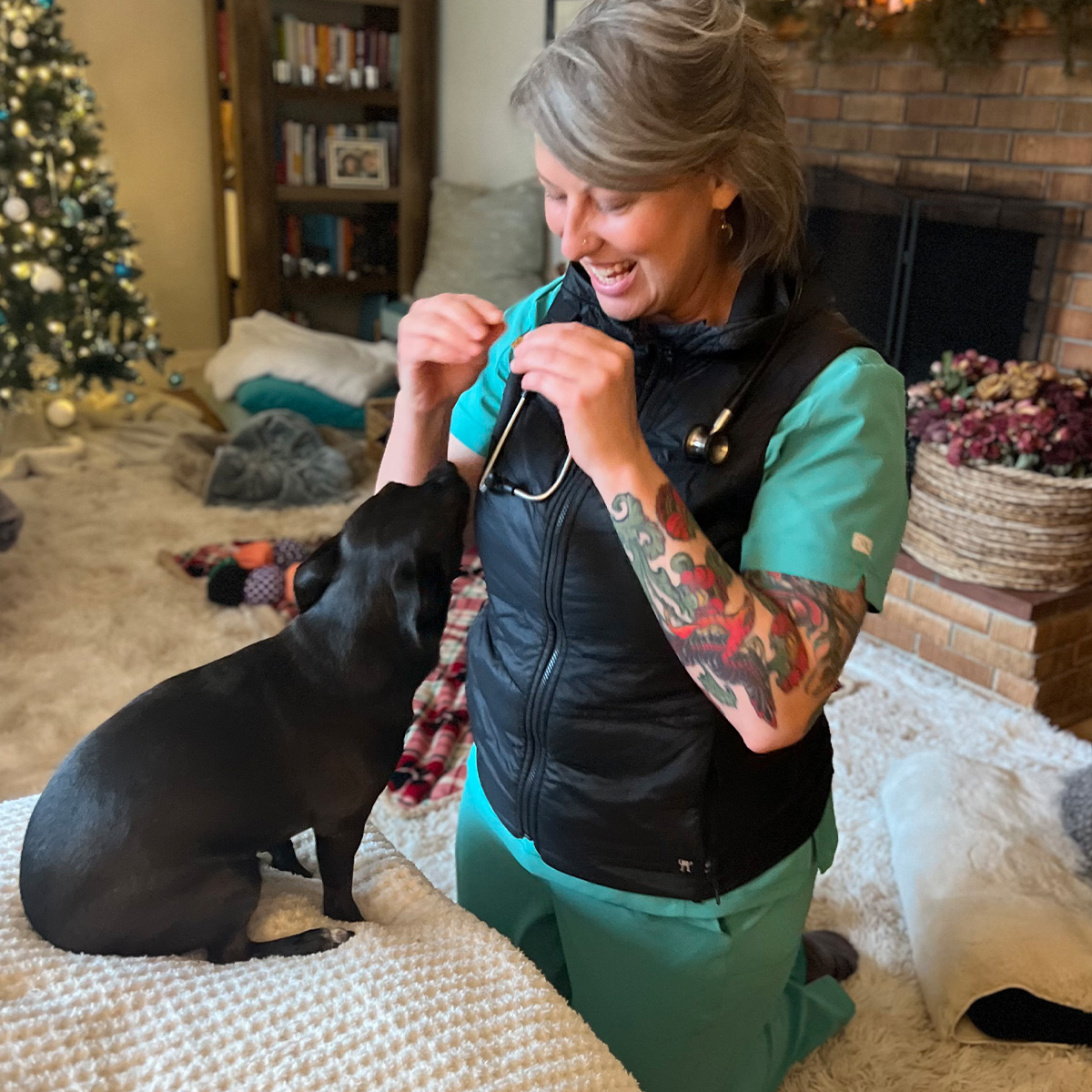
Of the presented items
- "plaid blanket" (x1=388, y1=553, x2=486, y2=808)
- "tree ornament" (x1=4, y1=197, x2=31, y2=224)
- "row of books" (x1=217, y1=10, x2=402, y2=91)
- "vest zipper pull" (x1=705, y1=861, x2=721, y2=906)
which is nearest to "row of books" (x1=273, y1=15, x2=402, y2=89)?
"row of books" (x1=217, y1=10, x2=402, y2=91)

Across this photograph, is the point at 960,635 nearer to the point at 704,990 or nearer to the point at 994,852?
the point at 994,852

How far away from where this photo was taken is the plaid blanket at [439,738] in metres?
2.08

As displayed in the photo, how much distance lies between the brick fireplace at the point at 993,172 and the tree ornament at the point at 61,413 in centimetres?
271

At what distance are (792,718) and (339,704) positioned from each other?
38cm

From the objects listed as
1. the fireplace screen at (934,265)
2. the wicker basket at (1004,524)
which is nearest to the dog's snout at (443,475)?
the wicker basket at (1004,524)

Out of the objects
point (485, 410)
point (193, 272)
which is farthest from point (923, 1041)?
point (193, 272)

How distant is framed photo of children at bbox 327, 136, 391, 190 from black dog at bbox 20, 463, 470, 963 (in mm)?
4140

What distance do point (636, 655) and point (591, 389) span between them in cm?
28

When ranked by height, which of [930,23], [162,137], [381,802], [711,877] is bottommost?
[381,802]

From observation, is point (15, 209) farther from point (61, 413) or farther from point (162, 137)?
point (162, 137)

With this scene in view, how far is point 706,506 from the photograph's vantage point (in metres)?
0.96

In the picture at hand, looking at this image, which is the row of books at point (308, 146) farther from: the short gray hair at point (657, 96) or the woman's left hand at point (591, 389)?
the woman's left hand at point (591, 389)

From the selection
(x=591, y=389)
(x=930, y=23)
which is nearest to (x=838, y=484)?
(x=591, y=389)

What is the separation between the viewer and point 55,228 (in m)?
3.66
